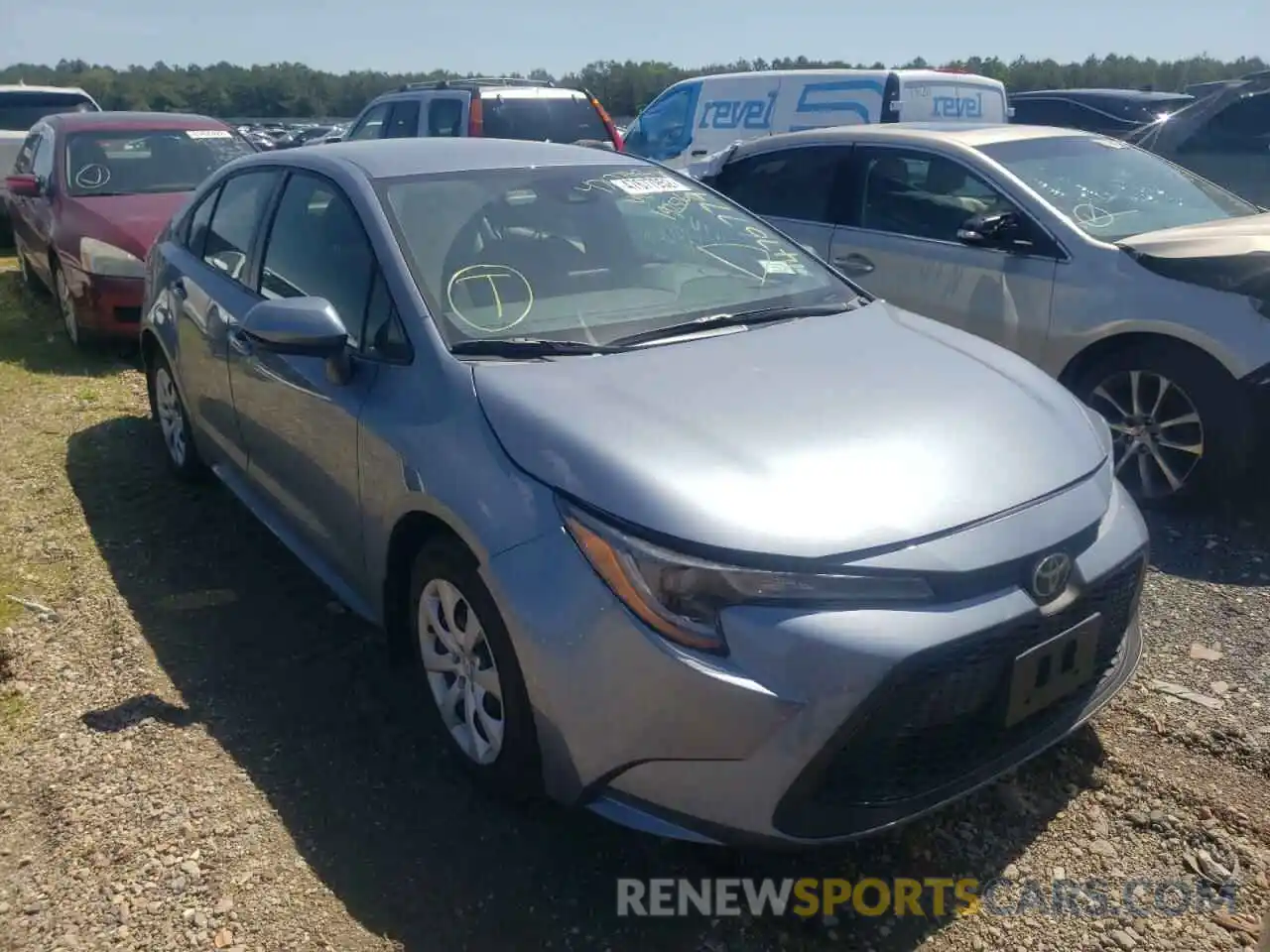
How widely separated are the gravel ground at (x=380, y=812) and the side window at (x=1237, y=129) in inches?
263

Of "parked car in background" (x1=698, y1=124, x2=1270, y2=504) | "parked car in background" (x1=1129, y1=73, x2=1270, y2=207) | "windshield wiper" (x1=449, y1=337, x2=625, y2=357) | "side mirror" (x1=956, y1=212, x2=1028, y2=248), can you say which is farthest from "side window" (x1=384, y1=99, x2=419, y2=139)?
"windshield wiper" (x1=449, y1=337, x2=625, y2=357)

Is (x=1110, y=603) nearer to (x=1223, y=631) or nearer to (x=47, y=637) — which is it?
(x=1223, y=631)

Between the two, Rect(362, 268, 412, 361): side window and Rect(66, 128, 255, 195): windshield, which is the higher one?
Rect(66, 128, 255, 195): windshield

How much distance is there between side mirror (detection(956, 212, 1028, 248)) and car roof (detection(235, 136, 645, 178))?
1.83 m

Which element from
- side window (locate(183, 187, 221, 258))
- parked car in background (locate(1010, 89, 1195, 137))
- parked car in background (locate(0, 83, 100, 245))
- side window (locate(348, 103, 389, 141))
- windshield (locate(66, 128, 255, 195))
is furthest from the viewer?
parked car in background (locate(1010, 89, 1195, 137))

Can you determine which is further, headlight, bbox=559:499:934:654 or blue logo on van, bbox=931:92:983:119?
blue logo on van, bbox=931:92:983:119

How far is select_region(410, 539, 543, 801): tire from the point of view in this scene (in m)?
2.52

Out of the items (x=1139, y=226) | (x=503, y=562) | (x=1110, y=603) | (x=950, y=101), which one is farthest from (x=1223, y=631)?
(x=950, y=101)

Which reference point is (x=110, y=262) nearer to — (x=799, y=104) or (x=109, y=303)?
(x=109, y=303)

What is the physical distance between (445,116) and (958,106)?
5.14m

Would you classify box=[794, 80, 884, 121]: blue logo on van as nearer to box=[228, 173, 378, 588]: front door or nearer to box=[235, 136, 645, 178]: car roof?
box=[235, 136, 645, 178]: car roof

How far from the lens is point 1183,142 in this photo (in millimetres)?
9469

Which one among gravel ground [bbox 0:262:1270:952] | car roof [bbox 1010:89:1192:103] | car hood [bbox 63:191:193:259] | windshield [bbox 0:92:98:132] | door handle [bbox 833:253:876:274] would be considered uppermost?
car roof [bbox 1010:89:1192:103]

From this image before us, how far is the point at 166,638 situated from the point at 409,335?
5.11 ft
